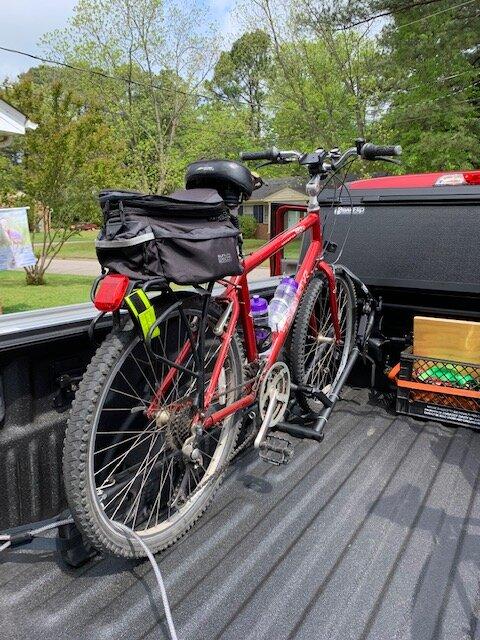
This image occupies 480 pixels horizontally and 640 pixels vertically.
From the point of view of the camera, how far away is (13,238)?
6723 millimetres

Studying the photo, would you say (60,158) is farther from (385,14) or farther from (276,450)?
(276,450)

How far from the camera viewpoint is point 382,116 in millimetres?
14742

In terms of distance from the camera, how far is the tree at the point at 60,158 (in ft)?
36.1

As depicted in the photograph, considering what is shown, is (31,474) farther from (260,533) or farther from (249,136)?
(249,136)

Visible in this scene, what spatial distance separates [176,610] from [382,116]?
1561 cm

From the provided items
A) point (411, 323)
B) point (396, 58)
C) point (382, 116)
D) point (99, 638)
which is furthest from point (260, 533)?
point (382, 116)

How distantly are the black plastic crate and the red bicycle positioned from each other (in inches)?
22.9

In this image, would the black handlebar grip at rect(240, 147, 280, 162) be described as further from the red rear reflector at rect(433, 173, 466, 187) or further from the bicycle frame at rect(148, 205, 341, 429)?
the red rear reflector at rect(433, 173, 466, 187)

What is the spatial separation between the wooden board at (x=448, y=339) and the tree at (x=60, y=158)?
33.5 ft

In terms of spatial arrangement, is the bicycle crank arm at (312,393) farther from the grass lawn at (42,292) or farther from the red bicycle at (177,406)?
the grass lawn at (42,292)

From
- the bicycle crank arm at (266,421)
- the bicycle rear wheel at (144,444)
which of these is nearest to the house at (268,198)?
the bicycle crank arm at (266,421)

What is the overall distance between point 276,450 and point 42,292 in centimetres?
1055

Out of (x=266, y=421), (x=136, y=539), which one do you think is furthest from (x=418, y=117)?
(x=136, y=539)

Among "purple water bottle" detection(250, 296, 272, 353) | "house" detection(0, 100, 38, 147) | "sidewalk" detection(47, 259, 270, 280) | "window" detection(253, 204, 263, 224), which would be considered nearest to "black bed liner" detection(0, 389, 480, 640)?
"purple water bottle" detection(250, 296, 272, 353)
